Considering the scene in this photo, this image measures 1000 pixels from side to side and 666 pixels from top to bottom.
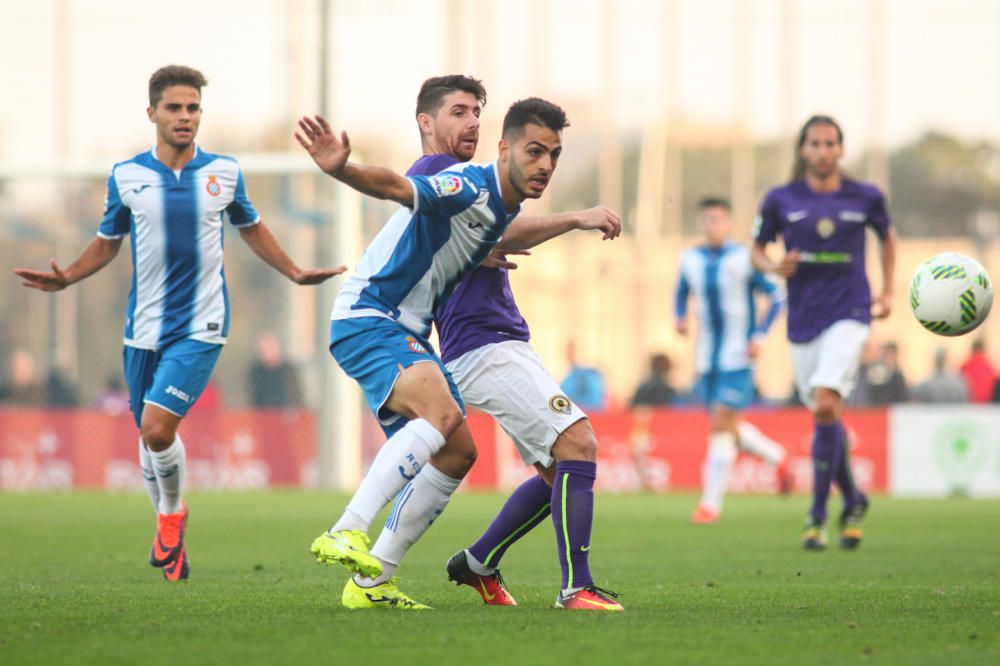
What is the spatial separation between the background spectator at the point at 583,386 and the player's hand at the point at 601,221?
14.6 metres

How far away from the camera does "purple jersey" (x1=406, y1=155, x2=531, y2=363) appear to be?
684 cm

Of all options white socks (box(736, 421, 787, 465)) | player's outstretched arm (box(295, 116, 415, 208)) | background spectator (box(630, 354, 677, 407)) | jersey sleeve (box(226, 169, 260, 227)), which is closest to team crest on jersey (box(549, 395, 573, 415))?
player's outstretched arm (box(295, 116, 415, 208))

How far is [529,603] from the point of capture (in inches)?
271

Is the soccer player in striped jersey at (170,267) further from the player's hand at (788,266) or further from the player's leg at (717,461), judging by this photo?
the player's leg at (717,461)

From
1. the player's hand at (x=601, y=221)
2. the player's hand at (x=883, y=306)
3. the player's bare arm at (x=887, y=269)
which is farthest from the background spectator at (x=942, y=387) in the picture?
the player's hand at (x=601, y=221)

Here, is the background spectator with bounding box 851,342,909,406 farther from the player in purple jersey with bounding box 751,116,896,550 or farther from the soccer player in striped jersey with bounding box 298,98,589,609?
the soccer player in striped jersey with bounding box 298,98,589,609

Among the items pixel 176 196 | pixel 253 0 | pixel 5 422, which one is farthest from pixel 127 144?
pixel 176 196

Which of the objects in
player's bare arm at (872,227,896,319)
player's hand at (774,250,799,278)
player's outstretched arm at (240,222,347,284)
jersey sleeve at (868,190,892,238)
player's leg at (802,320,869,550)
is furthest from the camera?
jersey sleeve at (868,190,892,238)

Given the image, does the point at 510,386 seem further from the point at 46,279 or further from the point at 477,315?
the point at 46,279

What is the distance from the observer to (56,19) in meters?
28.7

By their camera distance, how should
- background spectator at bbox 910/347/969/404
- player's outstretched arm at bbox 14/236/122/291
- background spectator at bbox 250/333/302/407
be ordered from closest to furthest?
player's outstretched arm at bbox 14/236/122/291 → background spectator at bbox 910/347/969/404 → background spectator at bbox 250/333/302/407

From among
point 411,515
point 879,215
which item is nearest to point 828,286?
point 879,215

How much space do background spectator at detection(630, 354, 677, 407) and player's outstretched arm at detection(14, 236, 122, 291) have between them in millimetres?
12459

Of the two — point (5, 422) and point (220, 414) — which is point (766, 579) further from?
point (5, 422)
